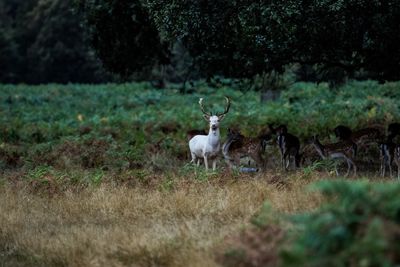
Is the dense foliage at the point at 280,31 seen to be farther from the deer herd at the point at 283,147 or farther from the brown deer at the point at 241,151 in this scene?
the brown deer at the point at 241,151

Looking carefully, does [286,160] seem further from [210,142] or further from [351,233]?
[351,233]

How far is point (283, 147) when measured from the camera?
54.3ft

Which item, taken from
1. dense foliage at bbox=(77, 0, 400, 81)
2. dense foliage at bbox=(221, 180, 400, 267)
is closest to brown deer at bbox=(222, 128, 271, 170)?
dense foliage at bbox=(77, 0, 400, 81)

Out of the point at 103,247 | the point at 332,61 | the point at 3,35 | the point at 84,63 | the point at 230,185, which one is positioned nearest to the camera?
the point at 103,247

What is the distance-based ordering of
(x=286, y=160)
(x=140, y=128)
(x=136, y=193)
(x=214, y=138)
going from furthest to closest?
(x=140, y=128), (x=286, y=160), (x=214, y=138), (x=136, y=193)

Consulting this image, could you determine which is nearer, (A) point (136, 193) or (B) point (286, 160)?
(A) point (136, 193)

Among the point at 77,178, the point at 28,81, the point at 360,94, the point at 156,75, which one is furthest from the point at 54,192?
the point at 28,81

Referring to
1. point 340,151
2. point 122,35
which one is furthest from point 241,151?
point 122,35

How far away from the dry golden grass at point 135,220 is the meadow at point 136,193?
0.02 m

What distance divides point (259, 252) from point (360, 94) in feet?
112

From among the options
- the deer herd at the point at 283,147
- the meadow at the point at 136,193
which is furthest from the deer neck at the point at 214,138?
the meadow at the point at 136,193

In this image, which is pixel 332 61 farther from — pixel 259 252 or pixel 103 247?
pixel 259 252

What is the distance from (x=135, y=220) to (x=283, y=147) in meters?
6.44

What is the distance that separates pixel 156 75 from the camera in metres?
59.8
